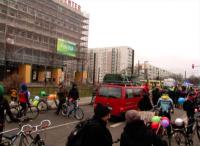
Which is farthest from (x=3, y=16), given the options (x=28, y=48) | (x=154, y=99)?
(x=154, y=99)

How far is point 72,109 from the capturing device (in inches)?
686

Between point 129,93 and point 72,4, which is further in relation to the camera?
point 72,4

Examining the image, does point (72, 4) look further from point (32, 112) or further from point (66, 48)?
point (32, 112)

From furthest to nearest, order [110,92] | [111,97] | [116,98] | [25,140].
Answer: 1. [110,92]
2. [111,97]
3. [116,98]
4. [25,140]

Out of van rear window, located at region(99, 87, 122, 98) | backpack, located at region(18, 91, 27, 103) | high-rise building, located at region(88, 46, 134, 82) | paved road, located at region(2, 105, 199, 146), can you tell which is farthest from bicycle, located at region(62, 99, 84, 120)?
high-rise building, located at region(88, 46, 134, 82)

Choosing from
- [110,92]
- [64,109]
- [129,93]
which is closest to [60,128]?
[64,109]

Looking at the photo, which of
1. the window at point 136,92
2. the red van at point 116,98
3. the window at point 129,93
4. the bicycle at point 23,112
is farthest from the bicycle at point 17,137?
the window at point 136,92

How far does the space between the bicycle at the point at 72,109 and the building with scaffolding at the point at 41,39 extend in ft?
120

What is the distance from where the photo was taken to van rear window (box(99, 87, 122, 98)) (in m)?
16.9

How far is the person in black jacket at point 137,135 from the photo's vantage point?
4.80m

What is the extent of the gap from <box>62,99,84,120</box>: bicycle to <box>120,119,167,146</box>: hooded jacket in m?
12.3

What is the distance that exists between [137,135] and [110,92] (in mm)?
12293

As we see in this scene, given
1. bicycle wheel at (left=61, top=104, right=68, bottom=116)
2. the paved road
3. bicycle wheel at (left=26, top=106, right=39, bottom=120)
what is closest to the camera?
the paved road

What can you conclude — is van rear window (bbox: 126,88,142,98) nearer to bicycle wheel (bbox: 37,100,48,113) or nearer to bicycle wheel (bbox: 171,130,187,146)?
bicycle wheel (bbox: 37,100,48,113)
